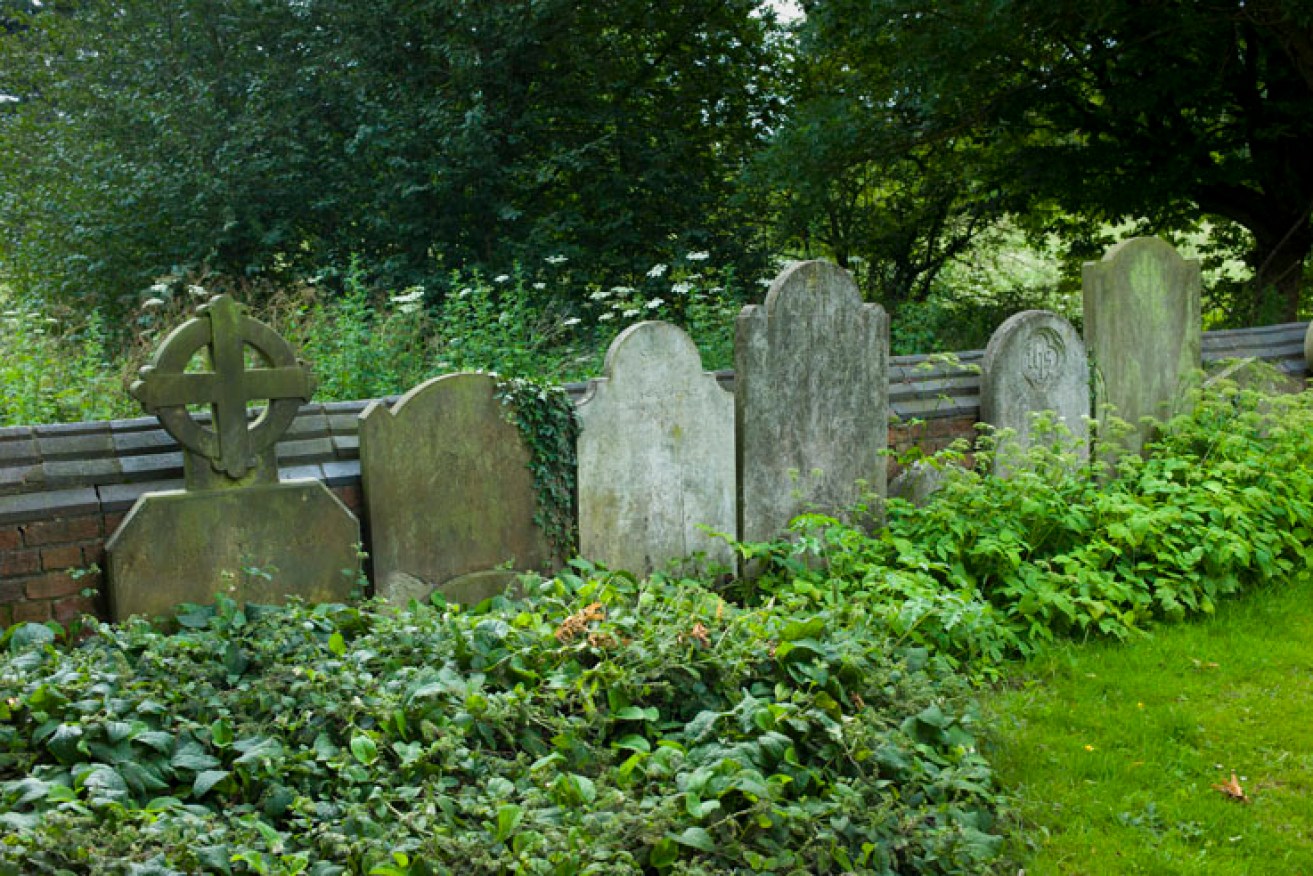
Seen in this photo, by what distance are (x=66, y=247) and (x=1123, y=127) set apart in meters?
12.5

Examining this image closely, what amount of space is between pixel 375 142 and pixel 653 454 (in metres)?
9.06

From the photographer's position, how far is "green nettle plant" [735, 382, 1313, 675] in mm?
4832

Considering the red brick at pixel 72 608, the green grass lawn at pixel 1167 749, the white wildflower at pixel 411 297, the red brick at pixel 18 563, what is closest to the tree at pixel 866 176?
the white wildflower at pixel 411 297

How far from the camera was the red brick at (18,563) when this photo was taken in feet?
12.8

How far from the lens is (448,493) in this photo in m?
4.73

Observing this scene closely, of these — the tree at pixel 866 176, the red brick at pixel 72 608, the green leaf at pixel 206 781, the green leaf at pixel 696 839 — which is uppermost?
the tree at pixel 866 176

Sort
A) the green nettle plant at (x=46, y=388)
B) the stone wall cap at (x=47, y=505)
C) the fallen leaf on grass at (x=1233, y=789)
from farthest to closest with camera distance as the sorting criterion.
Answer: the green nettle plant at (x=46, y=388) < the stone wall cap at (x=47, y=505) < the fallen leaf on grass at (x=1233, y=789)

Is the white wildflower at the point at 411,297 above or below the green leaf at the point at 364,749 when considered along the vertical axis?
above

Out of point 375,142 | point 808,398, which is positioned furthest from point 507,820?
point 375,142

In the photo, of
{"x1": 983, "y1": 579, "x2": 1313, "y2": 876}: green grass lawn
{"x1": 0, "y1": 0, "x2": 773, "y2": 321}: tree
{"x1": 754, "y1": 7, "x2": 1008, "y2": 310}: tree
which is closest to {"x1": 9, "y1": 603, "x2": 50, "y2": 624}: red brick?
{"x1": 983, "y1": 579, "x2": 1313, "y2": 876}: green grass lawn

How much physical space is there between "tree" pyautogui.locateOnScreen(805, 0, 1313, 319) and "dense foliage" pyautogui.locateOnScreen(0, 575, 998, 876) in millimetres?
7566

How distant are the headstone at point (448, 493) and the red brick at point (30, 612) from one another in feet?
3.96

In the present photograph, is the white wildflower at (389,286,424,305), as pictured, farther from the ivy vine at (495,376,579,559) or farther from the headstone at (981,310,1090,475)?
the headstone at (981,310,1090,475)

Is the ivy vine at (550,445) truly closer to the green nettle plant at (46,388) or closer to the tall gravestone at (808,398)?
the tall gravestone at (808,398)
